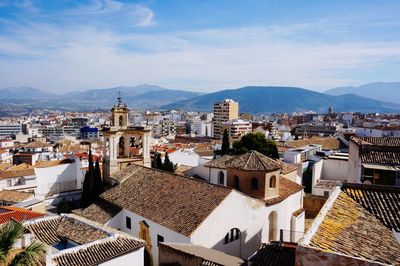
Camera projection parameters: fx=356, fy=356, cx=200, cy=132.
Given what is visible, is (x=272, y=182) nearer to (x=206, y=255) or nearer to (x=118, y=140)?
(x=206, y=255)

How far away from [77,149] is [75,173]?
28.5 metres

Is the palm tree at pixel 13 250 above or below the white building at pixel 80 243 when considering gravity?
above

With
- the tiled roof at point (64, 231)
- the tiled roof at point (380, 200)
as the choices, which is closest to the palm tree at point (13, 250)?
the tiled roof at point (64, 231)

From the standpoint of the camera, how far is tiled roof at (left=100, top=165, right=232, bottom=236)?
16391mm

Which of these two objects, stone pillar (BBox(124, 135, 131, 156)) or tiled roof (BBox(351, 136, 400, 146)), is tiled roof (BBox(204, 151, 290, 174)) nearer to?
tiled roof (BBox(351, 136, 400, 146))

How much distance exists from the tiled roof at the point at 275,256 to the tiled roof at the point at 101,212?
32.8 feet

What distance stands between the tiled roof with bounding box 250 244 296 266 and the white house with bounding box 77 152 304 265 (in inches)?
149

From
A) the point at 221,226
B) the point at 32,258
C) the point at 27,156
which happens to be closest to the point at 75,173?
the point at 27,156

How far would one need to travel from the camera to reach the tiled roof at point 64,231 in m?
13.9

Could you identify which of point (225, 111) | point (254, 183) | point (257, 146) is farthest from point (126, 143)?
point (225, 111)

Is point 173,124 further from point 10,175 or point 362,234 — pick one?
point 362,234

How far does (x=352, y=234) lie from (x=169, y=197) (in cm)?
1152

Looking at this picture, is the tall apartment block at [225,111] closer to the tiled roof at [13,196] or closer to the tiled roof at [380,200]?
the tiled roof at [13,196]

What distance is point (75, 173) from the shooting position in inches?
1507
